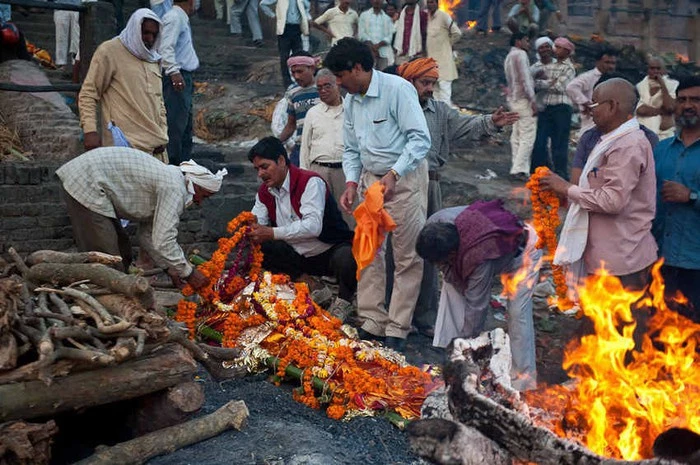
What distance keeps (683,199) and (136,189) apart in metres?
3.94

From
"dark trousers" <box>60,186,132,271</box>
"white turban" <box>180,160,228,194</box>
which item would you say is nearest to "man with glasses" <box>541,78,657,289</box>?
"white turban" <box>180,160,228,194</box>

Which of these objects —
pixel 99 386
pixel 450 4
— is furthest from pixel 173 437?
pixel 450 4

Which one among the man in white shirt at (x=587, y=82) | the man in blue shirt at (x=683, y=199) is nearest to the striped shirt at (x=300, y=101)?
the man in white shirt at (x=587, y=82)

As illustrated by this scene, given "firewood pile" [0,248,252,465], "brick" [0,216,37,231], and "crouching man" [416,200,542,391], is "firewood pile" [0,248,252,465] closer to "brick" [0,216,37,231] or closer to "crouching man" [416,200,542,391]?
"crouching man" [416,200,542,391]

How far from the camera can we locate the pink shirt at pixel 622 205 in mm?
5504

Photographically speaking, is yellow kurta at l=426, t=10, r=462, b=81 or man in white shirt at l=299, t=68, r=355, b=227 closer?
man in white shirt at l=299, t=68, r=355, b=227

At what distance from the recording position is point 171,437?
183 inches

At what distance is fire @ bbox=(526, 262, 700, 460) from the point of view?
13.6 ft

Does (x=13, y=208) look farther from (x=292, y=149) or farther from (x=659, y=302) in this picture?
(x=659, y=302)

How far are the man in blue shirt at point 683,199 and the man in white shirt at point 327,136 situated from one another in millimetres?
2958

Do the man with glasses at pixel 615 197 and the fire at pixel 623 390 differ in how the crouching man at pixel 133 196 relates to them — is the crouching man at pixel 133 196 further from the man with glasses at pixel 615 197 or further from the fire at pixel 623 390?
the fire at pixel 623 390

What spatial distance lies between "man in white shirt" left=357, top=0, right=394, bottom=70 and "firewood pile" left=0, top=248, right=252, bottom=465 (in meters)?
9.09

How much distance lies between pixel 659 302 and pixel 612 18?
16739 millimetres

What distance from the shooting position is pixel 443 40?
13547 mm
